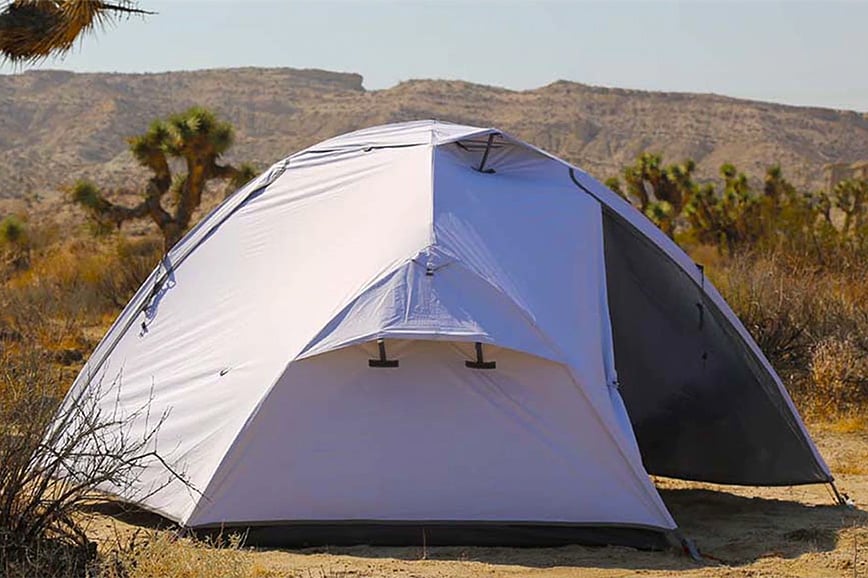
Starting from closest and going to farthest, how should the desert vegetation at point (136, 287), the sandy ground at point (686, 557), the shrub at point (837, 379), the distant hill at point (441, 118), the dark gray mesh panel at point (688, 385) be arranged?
the desert vegetation at point (136, 287), the sandy ground at point (686, 557), the dark gray mesh panel at point (688, 385), the shrub at point (837, 379), the distant hill at point (441, 118)

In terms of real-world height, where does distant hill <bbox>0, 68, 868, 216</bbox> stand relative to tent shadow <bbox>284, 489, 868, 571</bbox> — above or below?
above

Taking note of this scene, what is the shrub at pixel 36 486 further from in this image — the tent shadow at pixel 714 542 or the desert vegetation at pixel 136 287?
the tent shadow at pixel 714 542

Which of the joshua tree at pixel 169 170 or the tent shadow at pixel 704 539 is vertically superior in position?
the joshua tree at pixel 169 170

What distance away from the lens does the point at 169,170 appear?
19.3 meters

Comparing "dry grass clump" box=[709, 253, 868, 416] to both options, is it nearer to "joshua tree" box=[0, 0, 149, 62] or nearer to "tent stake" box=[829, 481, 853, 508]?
"tent stake" box=[829, 481, 853, 508]

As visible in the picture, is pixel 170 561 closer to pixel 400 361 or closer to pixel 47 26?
pixel 400 361

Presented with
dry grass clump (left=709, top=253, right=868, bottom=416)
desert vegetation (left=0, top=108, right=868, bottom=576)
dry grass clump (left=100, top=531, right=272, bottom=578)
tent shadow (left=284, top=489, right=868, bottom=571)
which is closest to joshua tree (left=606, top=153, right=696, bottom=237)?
desert vegetation (left=0, top=108, right=868, bottom=576)

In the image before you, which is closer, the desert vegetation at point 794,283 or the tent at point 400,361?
the tent at point 400,361

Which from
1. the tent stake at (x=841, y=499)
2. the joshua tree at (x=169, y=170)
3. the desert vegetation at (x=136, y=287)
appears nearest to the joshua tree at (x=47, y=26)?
the desert vegetation at (x=136, y=287)

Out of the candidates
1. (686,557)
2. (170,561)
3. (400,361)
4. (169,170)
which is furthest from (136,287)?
(170,561)

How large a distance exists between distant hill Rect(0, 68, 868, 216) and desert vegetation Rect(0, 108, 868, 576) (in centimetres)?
3161

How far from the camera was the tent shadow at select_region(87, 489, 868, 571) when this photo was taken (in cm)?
648

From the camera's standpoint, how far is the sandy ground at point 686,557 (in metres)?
6.23

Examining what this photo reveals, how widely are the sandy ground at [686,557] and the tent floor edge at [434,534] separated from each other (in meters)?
0.06
